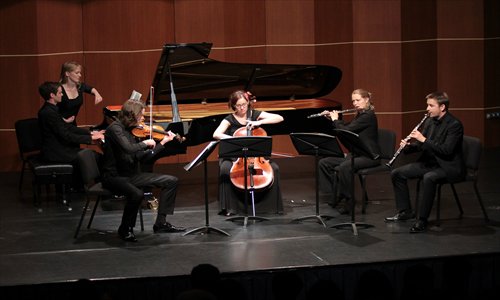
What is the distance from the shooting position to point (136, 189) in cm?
706

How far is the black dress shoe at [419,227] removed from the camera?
7191 mm

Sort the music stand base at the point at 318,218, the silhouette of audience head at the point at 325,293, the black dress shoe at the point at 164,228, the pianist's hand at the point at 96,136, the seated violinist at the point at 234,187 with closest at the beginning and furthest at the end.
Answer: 1. the silhouette of audience head at the point at 325,293
2. the black dress shoe at the point at 164,228
3. the music stand base at the point at 318,218
4. the seated violinist at the point at 234,187
5. the pianist's hand at the point at 96,136

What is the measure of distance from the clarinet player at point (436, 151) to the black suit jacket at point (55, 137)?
131 inches

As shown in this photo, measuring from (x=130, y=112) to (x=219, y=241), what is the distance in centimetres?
131

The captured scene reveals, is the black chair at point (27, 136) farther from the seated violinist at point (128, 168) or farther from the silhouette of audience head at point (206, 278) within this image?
the silhouette of audience head at point (206, 278)

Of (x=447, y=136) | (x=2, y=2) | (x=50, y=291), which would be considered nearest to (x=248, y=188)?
(x=447, y=136)

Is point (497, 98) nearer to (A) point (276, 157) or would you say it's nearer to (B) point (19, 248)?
(A) point (276, 157)

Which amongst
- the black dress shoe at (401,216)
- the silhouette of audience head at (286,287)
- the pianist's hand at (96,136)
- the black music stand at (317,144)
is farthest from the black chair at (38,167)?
the silhouette of audience head at (286,287)

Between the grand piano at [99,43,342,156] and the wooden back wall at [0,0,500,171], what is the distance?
1.46 m

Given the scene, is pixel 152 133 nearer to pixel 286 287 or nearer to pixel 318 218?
pixel 318 218

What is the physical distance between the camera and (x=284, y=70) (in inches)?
382

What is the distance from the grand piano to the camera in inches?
337

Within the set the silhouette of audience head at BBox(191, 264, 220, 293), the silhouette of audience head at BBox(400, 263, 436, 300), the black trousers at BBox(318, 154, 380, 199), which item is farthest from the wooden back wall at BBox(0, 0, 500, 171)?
the silhouette of audience head at BBox(400, 263, 436, 300)

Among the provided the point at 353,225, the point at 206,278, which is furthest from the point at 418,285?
the point at 353,225
